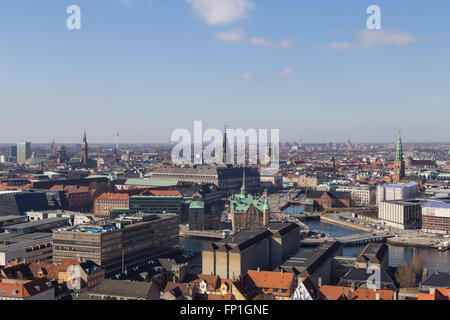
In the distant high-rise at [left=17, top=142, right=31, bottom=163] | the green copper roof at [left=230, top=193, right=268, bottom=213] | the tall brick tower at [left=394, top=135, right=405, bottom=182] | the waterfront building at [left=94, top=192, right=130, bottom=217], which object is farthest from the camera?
the distant high-rise at [left=17, top=142, right=31, bottom=163]

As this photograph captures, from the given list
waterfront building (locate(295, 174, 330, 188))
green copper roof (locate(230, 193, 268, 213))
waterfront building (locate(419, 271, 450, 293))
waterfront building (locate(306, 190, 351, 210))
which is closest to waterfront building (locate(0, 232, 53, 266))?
green copper roof (locate(230, 193, 268, 213))

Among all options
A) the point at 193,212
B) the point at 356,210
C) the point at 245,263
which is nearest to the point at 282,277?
the point at 245,263

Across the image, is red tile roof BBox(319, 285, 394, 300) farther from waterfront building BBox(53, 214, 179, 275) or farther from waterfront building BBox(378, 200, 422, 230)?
waterfront building BBox(378, 200, 422, 230)

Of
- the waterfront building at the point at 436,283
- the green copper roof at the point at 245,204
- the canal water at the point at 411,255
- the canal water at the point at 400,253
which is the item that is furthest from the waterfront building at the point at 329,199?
the waterfront building at the point at 436,283

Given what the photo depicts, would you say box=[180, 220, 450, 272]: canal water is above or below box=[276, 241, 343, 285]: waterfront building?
below

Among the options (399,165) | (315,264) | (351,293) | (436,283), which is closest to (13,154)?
(399,165)
